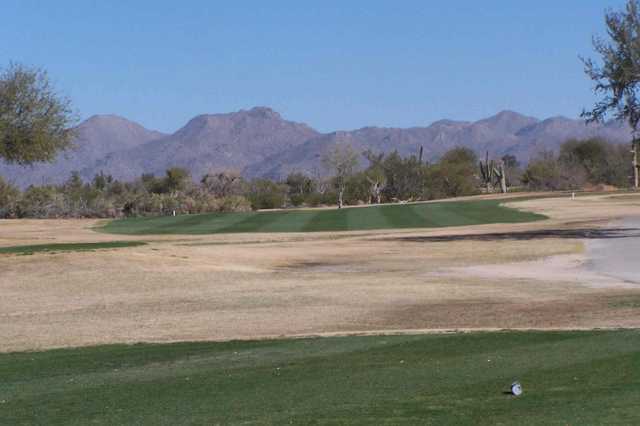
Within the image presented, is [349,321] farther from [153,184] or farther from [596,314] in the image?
[153,184]

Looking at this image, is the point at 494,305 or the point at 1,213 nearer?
the point at 494,305

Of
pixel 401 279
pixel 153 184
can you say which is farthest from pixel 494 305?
pixel 153 184

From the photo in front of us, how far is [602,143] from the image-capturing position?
122875 millimetres

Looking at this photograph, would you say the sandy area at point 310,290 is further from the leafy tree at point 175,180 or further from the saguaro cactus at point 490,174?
the saguaro cactus at point 490,174

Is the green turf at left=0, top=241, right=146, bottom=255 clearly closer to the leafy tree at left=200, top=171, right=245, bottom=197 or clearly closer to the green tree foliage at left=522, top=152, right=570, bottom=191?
the leafy tree at left=200, top=171, right=245, bottom=197

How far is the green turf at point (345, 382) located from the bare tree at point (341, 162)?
2945 inches

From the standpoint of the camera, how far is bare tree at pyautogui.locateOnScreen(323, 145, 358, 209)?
3615 inches

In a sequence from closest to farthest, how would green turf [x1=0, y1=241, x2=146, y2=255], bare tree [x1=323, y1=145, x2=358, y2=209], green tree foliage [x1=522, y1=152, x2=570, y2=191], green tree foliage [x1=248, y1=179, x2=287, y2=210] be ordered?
green turf [x1=0, y1=241, x2=146, y2=255], bare tree [x1=323, y1=145, x2=358, y2=209], green tree foliage [x1=248, y1=179, x2=287, y2=210], green tree foliage [x1=522, y1=152, x2=570, y2=191]

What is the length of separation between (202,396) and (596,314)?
1082cm

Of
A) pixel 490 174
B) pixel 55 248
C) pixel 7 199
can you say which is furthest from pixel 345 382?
pixel 490 174

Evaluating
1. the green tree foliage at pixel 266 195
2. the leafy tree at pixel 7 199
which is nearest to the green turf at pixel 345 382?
the leafy tree at pixel 7 199

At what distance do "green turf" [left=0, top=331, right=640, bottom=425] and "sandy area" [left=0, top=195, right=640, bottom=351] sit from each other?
3192 millimetres

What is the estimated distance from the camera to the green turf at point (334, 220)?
55562mm

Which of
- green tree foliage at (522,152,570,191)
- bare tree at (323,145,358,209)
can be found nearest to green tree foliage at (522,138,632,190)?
green tree foliage at (522,152,570,191)
